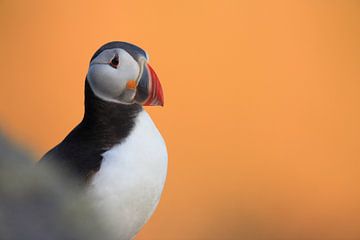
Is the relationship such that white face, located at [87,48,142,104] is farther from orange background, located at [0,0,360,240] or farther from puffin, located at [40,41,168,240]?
orange background, located at [0,0,360,240]

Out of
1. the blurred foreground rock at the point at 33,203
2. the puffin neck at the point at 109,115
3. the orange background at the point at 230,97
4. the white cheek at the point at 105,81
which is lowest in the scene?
the blurred foreground rock at the point at 33,203

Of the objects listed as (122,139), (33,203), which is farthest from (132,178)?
(33,203)

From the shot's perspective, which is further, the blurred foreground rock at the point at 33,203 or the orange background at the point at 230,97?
the orange background at the point at 230,97

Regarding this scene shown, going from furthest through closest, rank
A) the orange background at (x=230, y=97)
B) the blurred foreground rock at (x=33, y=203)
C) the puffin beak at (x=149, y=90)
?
the orange background at (x=230, y=97) → the puffin beak at (x=149, y=90) → the blurred foreground rock at (x=33, y=203)

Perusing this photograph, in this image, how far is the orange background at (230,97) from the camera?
4.56 feet

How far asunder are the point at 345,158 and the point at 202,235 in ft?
1.45

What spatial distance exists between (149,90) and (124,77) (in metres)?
0.04

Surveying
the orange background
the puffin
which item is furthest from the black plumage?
the orange background

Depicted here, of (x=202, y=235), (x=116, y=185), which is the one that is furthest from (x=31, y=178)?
(x=202, y=235)

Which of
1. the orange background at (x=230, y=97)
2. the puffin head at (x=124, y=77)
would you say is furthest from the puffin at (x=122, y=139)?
the orange background at (x=230, y=97)

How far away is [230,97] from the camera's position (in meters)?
1.48

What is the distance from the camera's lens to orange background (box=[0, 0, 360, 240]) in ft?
4.56

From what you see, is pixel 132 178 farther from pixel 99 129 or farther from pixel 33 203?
pixel 33 203

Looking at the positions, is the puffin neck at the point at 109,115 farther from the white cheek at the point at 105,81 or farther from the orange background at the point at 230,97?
the orange background at the point at 230,97
